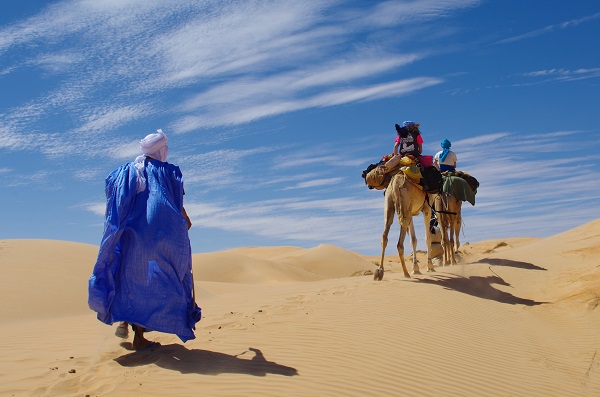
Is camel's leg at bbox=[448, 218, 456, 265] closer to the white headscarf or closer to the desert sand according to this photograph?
the desert sand

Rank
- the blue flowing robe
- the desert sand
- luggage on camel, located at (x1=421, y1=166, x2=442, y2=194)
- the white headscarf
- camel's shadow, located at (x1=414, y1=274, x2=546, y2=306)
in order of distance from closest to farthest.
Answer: the desert sand
the blue flowing robe
the white headscarf
camel's shadow, located at (x1=414, y1=274, x2=546, y2=306)
luggage on camel, located at (x1=421, y1=166, x2=442, y2=194)

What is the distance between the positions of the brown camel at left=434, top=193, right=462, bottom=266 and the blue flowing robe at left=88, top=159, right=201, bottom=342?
11.1 meters

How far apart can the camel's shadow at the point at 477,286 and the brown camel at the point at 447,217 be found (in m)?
2.18

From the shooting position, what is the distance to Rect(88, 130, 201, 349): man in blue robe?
289 inches

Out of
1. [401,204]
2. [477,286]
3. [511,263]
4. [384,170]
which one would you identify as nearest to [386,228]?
[401,204]

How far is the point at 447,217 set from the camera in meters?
17.8

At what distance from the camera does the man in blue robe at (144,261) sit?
24.1 feet

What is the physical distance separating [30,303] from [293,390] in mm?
11213

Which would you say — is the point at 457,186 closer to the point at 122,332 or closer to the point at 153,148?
the point at 153,148

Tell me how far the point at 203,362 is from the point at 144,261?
1.39 m

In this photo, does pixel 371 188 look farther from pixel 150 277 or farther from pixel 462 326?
pixel 150 277

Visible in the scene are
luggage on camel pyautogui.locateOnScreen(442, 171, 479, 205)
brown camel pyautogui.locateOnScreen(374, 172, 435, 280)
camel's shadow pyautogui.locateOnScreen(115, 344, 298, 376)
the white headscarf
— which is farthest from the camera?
luggage on camel pyautogui.locateOnScreen(442, 171, 479, 205)

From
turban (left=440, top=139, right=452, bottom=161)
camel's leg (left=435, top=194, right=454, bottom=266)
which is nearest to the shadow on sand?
camel's leg (left=435, top=194, right=454, bottom=266)

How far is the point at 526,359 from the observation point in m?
9.68
